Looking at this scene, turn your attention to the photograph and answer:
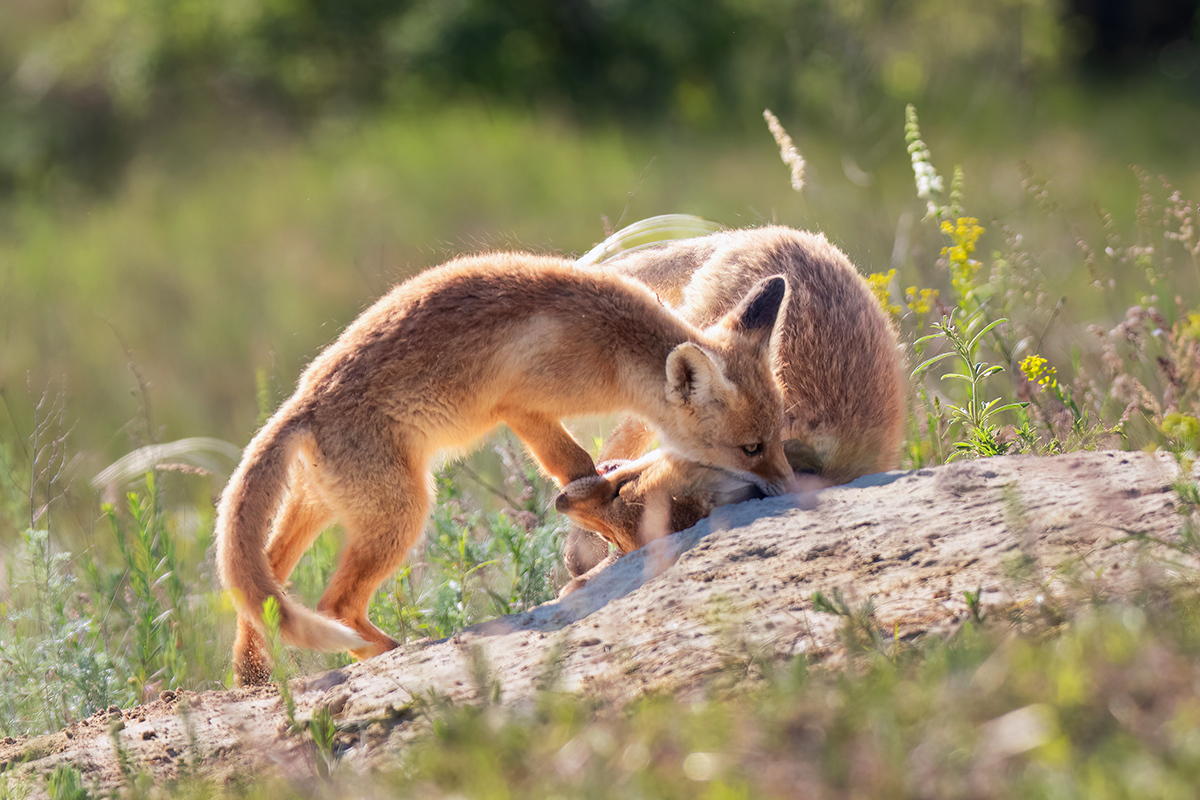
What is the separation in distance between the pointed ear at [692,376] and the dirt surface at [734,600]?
92cm

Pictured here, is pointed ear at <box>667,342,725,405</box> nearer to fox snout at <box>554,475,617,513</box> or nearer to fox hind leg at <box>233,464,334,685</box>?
fox snout at <box>554,475,617,513</box>

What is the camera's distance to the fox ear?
5.13 m

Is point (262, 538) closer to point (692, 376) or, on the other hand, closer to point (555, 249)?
point (692, 376)

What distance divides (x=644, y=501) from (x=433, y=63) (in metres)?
18.4

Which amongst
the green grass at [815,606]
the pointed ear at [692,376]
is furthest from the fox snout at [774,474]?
the green grass at [815,606]

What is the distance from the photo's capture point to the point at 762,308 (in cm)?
513

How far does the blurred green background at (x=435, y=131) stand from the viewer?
49.2 feet

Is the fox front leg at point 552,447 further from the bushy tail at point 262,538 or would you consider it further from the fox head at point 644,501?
the bushy tail at point 262,538

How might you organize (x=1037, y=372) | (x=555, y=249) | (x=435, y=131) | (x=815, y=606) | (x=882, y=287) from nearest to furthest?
(x=815, y=606)
(x=1037, y=372)
(x=882, y=287)
(x=555, y=249)
(x=435, y=131)

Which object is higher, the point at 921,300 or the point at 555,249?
the point at 555,249

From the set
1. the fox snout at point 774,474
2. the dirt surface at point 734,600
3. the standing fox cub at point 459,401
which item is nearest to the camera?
the dirt surface at point 734,600

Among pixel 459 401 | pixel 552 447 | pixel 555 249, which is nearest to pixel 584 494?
pixel 552 447

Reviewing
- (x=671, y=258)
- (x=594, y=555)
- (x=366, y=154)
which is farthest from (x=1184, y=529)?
(x=366, y=154)

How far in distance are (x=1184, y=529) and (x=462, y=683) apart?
2.33 meters
